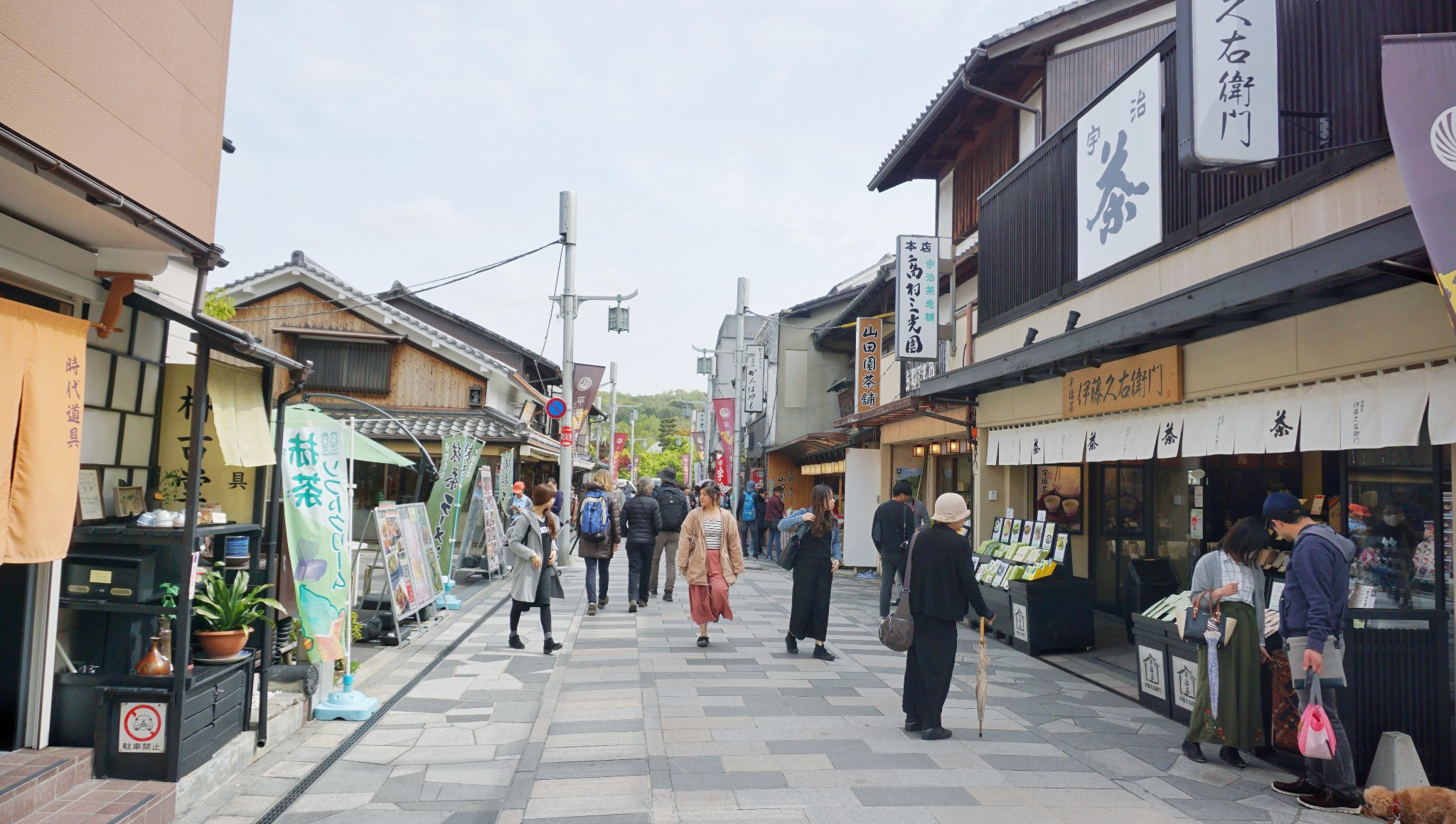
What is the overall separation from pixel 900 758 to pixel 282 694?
16.0 feet

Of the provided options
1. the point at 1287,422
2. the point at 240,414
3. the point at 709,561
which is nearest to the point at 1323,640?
the point at 1287,422

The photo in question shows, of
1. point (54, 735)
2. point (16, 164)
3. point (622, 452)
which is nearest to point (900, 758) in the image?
point (54, 735)

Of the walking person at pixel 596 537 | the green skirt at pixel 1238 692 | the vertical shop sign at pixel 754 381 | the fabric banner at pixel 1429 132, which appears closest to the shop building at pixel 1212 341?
the green skirt at pixel 1238 692

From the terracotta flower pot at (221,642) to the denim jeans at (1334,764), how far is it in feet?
22.2

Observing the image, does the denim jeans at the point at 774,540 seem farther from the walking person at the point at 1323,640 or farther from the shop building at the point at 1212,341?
the walking person at the point at 1323,640

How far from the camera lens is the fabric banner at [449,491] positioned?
1448 cm

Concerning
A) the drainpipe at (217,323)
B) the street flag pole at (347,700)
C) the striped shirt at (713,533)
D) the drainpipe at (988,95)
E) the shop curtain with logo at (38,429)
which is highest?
the drainpipe at (988,95)

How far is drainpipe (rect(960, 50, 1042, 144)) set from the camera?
12438 millimetres

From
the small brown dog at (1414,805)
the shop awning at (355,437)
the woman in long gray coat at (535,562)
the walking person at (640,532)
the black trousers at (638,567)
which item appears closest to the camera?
the small brown dog at (1414,805)

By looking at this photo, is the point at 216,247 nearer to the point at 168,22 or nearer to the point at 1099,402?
the point at 168,22

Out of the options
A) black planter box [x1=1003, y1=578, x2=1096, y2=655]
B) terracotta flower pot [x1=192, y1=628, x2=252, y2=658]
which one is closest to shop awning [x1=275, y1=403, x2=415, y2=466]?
terracotta flower pot [x1=192, y1=628, x2=252, y2=658]

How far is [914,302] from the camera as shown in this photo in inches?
566

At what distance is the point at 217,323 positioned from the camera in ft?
17.5

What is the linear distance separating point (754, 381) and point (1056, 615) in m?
21.1
